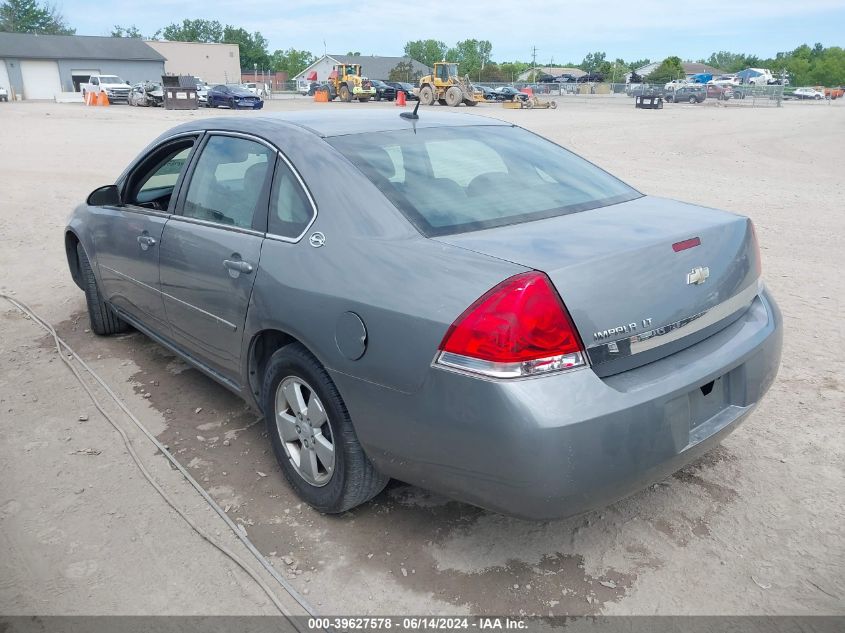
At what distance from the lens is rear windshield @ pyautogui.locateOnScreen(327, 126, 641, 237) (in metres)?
2.87

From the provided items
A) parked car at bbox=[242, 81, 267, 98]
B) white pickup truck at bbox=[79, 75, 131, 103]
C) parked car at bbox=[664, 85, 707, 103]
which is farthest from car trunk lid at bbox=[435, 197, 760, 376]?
parked car at bbox=[664, 85, 707, 103]

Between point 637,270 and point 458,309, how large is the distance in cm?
64

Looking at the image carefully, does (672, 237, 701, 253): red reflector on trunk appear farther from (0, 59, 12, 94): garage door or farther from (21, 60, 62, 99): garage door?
(21, 60, 62, 99): garage door

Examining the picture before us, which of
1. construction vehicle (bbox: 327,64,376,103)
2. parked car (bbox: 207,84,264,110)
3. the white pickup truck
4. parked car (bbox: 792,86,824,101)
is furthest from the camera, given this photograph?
parked car (bbox: 792,86,824,101)

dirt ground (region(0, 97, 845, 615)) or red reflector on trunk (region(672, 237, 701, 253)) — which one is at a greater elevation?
red reflector on trunk (region(672, 237, 701, 253))

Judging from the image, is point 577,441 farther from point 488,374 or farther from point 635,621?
point 635,621

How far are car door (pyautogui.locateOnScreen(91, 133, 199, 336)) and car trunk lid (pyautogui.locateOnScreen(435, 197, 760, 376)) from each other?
2.10 metres

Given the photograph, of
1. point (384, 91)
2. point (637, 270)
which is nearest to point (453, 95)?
point (384, 91)

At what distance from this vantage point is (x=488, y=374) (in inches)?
89.6

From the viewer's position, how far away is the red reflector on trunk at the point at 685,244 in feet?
8.55

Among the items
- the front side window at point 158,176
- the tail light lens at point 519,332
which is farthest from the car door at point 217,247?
the tail light lens at point 519,332

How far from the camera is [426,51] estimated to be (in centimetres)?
13862

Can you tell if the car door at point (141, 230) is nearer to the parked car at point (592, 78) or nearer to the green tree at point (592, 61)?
the parked car at point (592, 78)

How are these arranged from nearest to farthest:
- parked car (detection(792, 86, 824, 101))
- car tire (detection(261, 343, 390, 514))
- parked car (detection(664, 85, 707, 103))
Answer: car tire (detection(261, 343, 390, 514)), parked car (detection(664, 85, 707, 103)), parked car (detection(792, 86, 824, 101))
